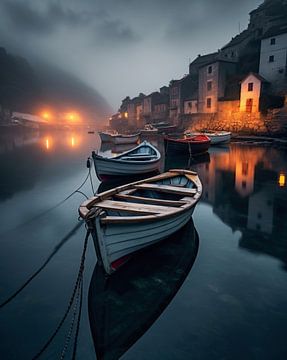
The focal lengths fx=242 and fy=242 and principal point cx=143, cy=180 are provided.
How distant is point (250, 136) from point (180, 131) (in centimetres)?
1815

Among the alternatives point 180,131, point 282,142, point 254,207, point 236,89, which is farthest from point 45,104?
point 254,207

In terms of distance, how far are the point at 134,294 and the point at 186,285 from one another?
122cm

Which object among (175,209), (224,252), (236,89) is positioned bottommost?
(224,252)

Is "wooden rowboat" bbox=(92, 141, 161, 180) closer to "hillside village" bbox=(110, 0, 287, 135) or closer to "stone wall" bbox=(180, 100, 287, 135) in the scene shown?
"stone wall" bbox=(180, 100, 287, 135)

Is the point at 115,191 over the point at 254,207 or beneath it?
over

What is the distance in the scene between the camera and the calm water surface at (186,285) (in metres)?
3.94

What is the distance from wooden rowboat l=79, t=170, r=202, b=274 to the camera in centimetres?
486

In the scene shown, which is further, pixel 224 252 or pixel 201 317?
pixel 224 252

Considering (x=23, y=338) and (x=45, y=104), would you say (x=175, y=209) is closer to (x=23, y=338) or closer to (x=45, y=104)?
(x=23, y=338)

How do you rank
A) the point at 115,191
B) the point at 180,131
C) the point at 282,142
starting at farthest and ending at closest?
1. the point at 180,131
2. the point at 282,142
3. the point at 115,191

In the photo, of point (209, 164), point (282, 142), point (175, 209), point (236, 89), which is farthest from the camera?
point (236, 89)

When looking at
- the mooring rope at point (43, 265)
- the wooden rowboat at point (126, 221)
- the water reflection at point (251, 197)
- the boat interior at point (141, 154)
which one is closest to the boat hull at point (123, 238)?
the wooden rowboat at point (126, 221)

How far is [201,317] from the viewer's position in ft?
14.8

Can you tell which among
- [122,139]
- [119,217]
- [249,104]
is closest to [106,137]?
[122,139]
